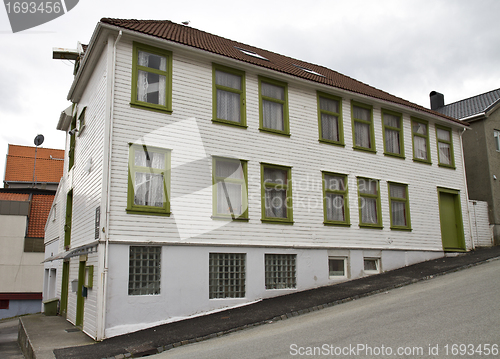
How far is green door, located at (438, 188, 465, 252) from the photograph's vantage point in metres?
19.8

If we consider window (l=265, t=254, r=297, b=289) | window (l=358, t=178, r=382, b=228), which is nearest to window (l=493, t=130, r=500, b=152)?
window (l=358, t=178, r=382, b=228)

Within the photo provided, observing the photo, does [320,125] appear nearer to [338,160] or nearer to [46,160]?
[338,160]

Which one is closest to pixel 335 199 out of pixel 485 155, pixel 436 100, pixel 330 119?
pixel 330 119

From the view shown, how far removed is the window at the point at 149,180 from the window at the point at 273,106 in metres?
3.82

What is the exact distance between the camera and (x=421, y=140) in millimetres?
20016

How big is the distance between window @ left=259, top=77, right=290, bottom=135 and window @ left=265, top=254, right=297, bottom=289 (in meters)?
4.14

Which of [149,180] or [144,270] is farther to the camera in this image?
[149,180]

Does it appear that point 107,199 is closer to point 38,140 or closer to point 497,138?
point 497,138

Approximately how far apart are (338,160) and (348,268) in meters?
3.88

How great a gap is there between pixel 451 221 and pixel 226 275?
11785 mm

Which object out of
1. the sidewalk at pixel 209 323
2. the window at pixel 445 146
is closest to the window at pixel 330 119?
the sidewalk at pixel 209 323

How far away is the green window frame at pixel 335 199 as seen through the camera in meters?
16.2

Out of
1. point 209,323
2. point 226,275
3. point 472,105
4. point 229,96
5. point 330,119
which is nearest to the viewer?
point 209,323

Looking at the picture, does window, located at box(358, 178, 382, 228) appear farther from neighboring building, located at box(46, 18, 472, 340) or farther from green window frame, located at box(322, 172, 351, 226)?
green window frame, located at box(322, 172, 351, 226)
